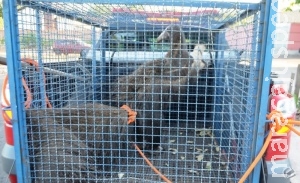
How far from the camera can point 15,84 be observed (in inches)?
83.9

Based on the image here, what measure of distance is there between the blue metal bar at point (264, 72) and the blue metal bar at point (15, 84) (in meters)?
1.64

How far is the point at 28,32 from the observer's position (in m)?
2.29

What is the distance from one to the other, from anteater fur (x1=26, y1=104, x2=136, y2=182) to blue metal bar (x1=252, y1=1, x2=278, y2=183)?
3.07 ft

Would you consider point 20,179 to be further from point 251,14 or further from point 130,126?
point 251,14

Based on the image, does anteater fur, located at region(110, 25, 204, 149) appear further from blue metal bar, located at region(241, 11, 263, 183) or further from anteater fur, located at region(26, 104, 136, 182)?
blue metal bar, located at region(241, 11, 263, 183)

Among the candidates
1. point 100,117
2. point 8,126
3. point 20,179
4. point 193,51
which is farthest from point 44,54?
point 193,51

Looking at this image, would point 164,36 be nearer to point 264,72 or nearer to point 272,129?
point 264,72

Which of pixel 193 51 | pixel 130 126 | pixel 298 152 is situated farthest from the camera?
pixel 298 152

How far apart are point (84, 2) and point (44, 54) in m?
0.88

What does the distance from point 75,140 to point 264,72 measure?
139 cm

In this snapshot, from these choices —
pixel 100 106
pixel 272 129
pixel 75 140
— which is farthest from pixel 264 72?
pixel 75 140

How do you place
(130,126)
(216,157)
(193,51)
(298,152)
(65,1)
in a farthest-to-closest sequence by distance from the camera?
1. (298,152)
2. (193,51)
3. (216,157)
4. (130,126)
5. (65,1)

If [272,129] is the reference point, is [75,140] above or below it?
below

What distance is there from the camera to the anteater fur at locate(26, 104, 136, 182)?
86.4 inches
